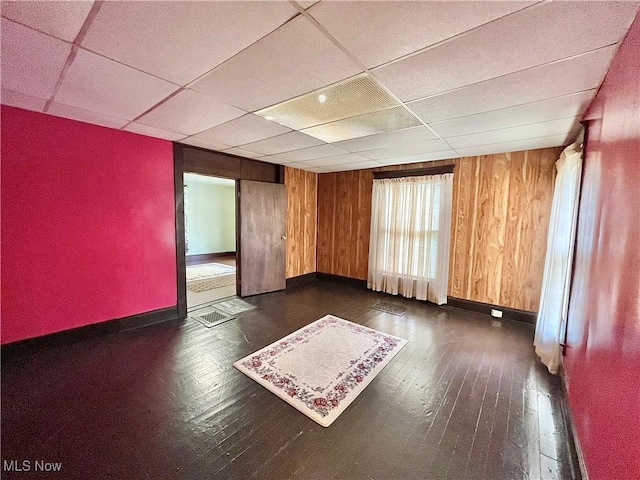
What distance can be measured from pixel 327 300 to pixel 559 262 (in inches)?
119

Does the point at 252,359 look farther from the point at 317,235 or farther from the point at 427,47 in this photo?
the point at 317,235

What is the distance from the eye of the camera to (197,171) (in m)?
3.78

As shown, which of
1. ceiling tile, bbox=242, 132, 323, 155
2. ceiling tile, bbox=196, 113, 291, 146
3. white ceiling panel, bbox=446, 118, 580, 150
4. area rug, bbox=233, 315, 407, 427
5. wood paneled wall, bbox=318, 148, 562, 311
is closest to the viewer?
area rug, bbox=233, 315, 407, 427

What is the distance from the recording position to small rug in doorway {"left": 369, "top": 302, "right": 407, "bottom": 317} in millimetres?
3918

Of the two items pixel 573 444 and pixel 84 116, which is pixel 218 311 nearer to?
pixel 84 116

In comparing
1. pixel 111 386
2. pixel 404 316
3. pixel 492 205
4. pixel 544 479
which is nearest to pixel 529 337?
pixel 404 316

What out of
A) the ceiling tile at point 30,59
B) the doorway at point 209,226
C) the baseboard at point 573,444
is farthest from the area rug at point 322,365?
the doorway at point 209,226

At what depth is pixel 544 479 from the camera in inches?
55.8

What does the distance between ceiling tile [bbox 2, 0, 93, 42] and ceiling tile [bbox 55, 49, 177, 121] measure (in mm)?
181

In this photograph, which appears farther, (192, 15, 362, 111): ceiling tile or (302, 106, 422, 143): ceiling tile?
(302, 106, 422, 143): ceiling tile

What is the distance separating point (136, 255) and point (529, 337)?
16.1 ft

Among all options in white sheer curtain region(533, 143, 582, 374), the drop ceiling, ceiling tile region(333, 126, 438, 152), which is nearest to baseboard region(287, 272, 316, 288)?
ceiling tile region(333, 126, 438, 152)

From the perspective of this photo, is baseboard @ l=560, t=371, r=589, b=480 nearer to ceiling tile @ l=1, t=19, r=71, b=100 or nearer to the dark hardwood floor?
the dark hardwood floor

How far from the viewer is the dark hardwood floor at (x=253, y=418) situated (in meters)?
1.48
